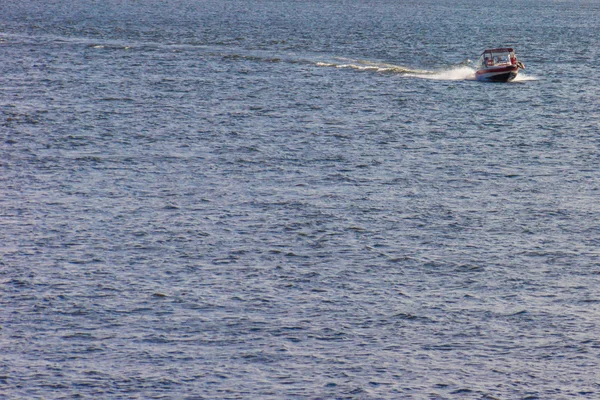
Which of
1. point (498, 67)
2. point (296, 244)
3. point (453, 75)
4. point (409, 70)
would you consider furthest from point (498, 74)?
point (296, 244)

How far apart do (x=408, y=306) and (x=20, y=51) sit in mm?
97277

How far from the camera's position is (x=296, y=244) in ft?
133

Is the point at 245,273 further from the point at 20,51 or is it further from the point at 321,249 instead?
the point at 20,51

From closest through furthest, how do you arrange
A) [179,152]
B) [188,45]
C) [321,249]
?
[321,249]
[179,152]
[188,45]

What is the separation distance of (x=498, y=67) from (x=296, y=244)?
65249mm

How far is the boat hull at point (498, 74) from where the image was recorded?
99.2 m

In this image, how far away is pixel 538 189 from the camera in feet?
167

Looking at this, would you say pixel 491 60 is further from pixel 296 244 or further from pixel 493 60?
pixel 296 244

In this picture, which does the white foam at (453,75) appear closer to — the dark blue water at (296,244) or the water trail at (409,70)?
the water trail at (409,70)

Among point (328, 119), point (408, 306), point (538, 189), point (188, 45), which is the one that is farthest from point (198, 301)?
point (188, 45)

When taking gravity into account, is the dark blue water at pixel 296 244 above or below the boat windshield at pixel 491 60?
below

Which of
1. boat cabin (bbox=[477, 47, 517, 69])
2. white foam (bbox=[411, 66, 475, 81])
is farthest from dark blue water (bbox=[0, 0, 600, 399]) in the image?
white foam (bbox=[411, 66, 475, 81])

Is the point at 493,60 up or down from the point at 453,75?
up

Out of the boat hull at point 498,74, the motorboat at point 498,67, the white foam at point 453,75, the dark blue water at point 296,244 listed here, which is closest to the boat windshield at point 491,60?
the motorboat at point 498,67
